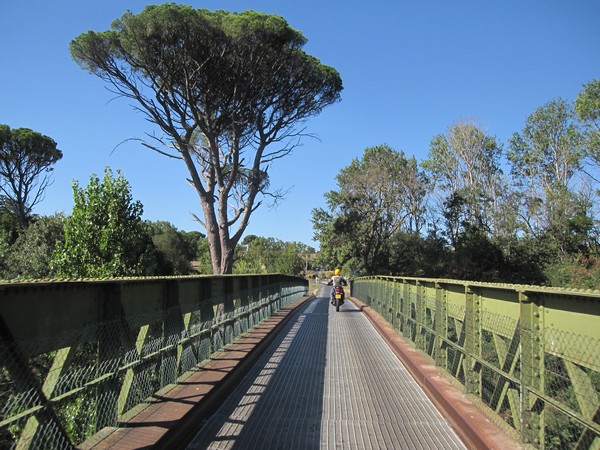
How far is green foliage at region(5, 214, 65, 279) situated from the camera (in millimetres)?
20234

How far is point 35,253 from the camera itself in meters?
21.1

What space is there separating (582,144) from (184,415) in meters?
32.8

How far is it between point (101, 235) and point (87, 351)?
12.2 meters

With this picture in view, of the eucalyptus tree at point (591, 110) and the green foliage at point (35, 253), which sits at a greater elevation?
the eucalyptus tree at point (591, 110)

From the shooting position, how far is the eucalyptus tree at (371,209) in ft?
117

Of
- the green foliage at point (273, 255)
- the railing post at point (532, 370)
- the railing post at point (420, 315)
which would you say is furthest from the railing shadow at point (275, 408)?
the green foliage at point (273, 255)

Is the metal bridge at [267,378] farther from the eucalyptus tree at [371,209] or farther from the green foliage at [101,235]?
the eucalyptus tree at [371,209]

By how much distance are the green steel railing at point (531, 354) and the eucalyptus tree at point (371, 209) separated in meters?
29.6

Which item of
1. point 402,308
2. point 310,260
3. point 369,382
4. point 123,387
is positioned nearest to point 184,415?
point 123,387

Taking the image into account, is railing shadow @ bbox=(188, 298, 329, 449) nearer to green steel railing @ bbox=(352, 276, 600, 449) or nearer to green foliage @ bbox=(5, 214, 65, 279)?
green steel railing @ bbox=(352, 276, 600, 449)

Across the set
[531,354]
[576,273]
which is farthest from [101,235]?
[576,273]

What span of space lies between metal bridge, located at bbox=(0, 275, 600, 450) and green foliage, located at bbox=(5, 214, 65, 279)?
15.2 meters

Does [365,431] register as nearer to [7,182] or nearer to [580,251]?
[580,251]

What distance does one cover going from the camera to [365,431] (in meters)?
4.48
